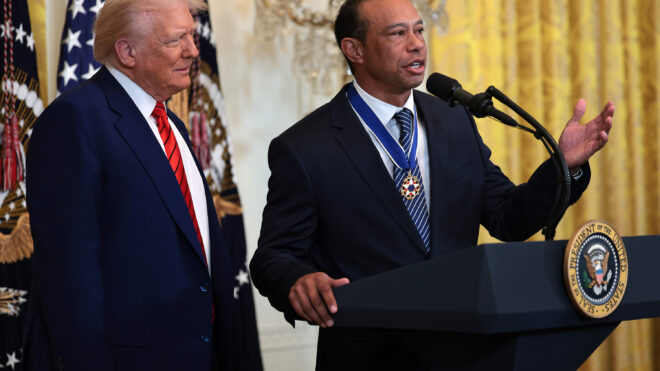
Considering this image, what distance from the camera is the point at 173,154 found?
6.68 ft

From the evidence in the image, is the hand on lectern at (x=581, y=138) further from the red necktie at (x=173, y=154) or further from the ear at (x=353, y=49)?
the red necktie at (x=173, y=154)

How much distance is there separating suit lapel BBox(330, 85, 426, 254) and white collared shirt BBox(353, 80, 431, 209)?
0.13 feet

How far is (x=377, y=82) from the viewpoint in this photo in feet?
7.25

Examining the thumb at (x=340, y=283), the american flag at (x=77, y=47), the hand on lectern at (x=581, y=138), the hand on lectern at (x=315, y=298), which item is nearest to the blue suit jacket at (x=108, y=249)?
the hand on lectern at (x=315, y=298)

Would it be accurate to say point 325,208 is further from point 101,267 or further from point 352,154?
point 101,267

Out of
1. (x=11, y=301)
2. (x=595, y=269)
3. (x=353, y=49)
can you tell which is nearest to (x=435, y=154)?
(x=353, y=49)

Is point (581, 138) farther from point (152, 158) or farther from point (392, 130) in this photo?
point (152, 158)

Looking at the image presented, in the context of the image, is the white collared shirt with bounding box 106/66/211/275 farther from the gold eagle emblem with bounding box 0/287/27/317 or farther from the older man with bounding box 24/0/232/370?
the gold eagle emblem with bounding box 0/287/27/317

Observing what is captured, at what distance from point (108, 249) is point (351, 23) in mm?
1018

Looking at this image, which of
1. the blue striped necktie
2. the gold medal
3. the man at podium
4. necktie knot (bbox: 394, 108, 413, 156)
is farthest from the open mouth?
the gold medal

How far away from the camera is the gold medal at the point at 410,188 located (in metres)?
1.99

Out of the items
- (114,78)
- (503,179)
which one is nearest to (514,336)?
(503,179)

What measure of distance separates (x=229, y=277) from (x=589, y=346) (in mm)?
985

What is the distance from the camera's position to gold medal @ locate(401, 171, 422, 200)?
1.99m
